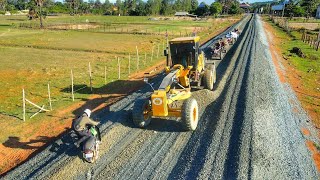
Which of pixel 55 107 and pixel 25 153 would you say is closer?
pixel 25 153

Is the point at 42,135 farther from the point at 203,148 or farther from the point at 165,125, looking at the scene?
the point at 203,148

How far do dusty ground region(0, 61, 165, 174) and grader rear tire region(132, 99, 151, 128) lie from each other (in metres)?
3.22

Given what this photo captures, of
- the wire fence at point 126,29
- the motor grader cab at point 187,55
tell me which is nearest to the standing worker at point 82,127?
the motor grader cab at point 187,55

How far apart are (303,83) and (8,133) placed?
17.3 m

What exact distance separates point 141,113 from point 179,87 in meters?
3.03

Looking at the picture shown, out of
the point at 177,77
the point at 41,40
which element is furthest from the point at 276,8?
the point at 177,77

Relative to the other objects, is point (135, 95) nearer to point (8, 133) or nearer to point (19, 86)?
point (8, 133)

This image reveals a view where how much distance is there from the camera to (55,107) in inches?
603

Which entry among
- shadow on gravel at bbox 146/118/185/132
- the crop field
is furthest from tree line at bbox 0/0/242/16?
shadow on gravel at bbox 146/118/185/132

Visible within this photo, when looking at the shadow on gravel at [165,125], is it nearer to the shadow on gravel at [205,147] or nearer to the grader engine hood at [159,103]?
the shadow on gravel at [205,147]

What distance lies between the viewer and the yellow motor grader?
10.9m

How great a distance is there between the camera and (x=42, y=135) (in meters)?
12.2

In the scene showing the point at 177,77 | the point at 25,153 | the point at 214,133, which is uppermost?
the point at 177,77

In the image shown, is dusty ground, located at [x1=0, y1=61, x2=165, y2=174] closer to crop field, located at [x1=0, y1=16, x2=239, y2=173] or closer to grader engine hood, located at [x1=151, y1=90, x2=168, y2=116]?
crop field, located at [x1=0, y1=16, x2=239, y2=173]
